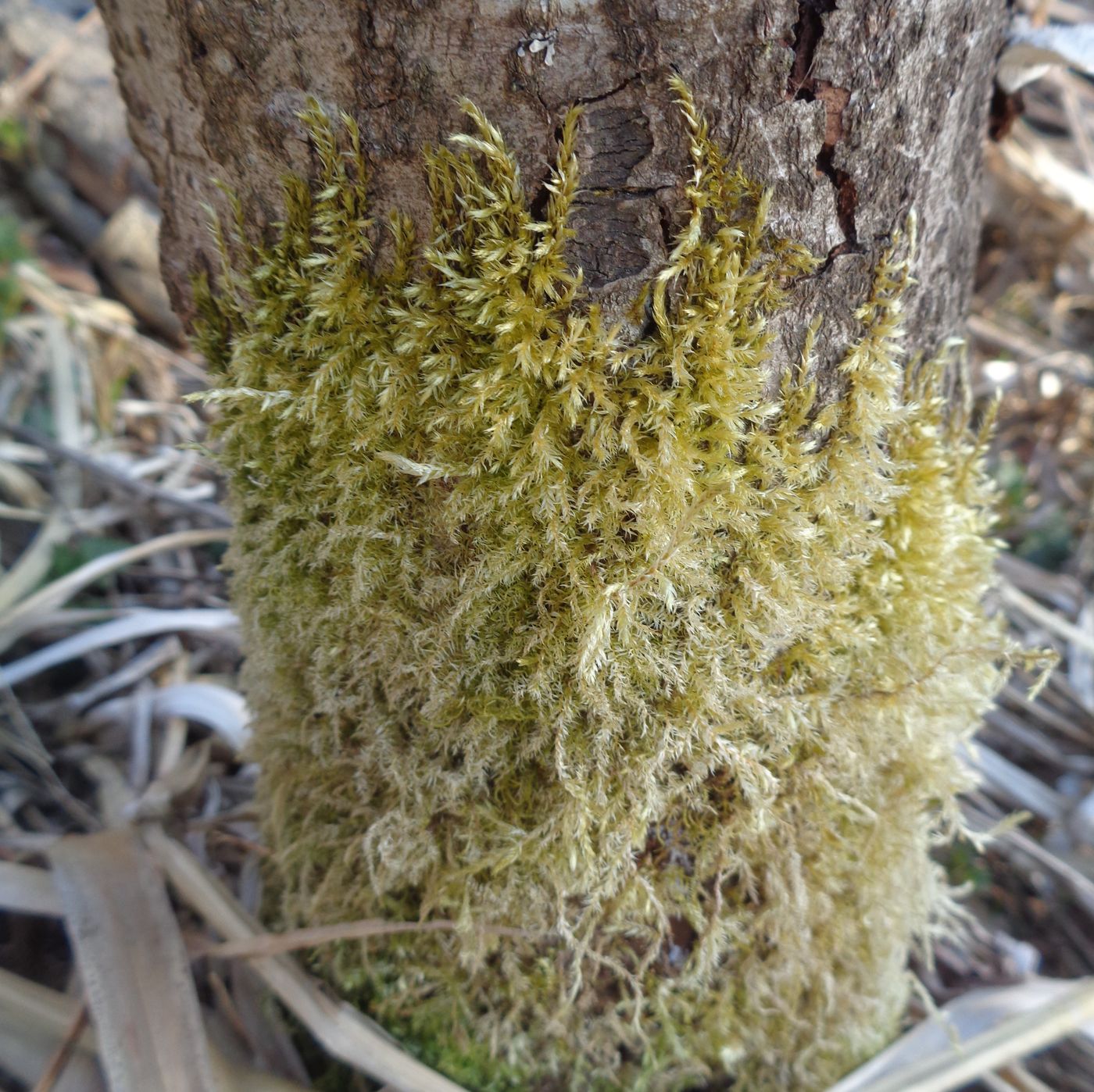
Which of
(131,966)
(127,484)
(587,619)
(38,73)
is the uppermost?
(38,73)

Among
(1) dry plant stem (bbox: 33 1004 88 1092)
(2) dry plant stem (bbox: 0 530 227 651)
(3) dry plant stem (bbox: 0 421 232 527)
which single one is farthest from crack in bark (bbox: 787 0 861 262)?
(3) dry plant stem (bbox: 0 421 232 527)

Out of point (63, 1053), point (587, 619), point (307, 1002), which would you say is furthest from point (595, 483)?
point (63, 1053)

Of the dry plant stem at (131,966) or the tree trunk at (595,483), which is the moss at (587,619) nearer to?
the tree trunk at (595,483)

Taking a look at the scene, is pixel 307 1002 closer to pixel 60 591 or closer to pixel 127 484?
pixel 60 591

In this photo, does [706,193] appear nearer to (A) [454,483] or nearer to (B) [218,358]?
(A) [454,483]

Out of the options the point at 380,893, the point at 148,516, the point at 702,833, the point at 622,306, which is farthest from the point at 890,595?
the point at 148,516

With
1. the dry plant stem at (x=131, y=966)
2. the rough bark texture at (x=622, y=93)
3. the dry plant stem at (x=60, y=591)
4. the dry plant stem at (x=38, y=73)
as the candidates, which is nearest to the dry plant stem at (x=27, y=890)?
the dry plant stem at (x=131, y=966)

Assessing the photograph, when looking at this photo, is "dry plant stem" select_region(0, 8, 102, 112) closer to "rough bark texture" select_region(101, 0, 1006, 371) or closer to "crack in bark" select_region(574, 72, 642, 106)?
"rough bark texture" select_region(101, 0, 1006, 371)

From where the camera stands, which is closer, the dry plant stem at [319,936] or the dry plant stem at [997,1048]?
the dry plant stem at [319,936]
